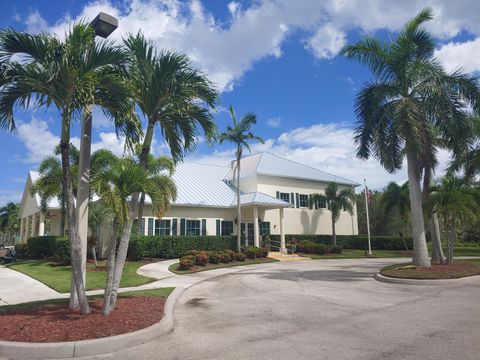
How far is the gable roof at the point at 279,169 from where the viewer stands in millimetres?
35031

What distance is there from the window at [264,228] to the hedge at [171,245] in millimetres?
4724

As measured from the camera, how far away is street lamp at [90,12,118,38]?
7.76 m

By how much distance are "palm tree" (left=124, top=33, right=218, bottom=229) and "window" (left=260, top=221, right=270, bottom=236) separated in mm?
23359

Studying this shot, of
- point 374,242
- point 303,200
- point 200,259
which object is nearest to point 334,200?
point 303,200

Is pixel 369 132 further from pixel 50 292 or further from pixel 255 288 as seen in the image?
pixel 50 292

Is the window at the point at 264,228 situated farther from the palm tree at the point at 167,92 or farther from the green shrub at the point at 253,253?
the palm tree at the point at 167,92

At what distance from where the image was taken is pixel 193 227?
29.5 m

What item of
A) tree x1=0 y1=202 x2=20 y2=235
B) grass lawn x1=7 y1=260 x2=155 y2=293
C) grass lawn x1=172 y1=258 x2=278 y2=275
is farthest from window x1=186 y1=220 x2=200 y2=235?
tree x1=0 y1=202 x2=20 y2=235

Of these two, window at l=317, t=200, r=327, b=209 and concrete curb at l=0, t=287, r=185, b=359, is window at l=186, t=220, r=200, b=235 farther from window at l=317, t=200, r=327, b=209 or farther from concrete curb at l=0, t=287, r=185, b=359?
concrete curb at l=0, t=287, r=185, b=359

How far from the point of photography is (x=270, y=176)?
34594mm

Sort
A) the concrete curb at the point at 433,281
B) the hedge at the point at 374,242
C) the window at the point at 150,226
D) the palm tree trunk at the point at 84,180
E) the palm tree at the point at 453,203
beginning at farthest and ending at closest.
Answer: the hedge at the point at 374,242 → the window at the point at 150,226 → the palm tree at the point at 453,203 → the concrete curb at the point at 433,281 → the palm tree trunk at the point at 84,180

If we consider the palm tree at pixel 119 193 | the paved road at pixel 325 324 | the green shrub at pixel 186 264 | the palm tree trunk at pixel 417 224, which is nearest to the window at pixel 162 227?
the green shrub at pixel 186 264

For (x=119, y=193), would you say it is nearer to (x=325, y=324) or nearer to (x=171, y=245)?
(x=325, y=324)

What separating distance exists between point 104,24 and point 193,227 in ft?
74.2
